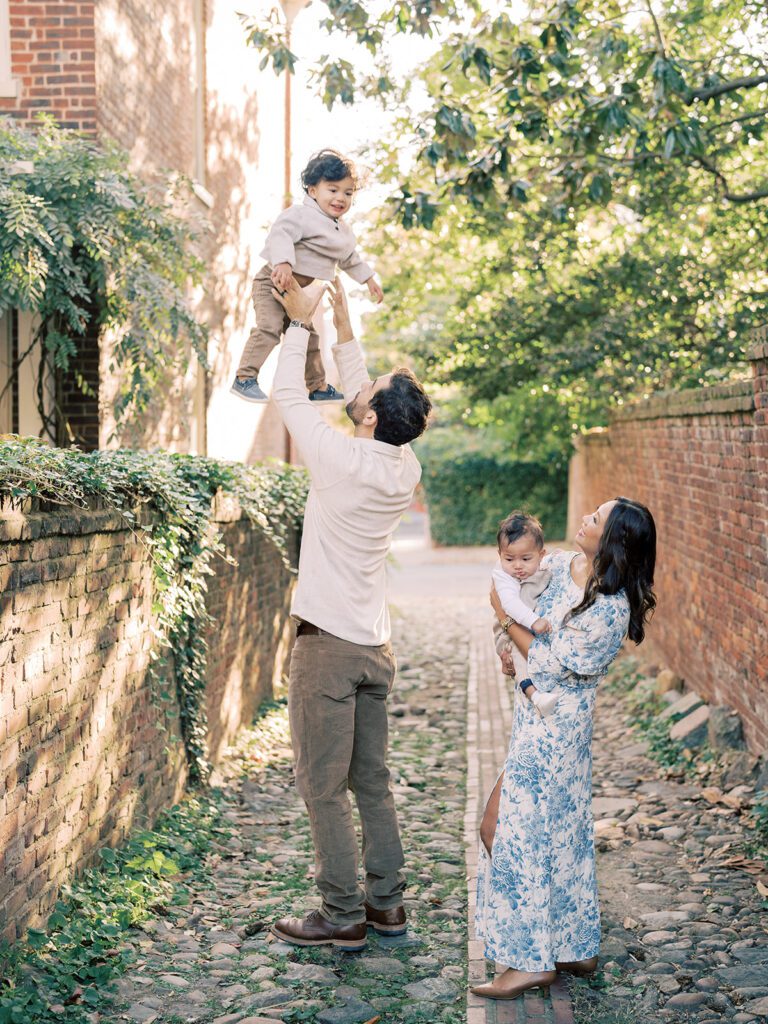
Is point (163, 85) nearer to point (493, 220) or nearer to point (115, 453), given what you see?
point (493, 220)

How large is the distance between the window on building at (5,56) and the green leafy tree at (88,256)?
343 mm

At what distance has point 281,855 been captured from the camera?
6.29 m

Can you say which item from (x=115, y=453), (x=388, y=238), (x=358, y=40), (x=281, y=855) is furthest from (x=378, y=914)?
(x=388, y=238)

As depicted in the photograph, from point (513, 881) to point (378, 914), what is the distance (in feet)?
3.06

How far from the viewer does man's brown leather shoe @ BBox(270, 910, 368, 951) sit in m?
4.81

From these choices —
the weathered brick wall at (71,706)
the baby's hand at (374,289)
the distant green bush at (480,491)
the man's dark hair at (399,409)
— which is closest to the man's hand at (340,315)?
the baby's hand at (374,289)

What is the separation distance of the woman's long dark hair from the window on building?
6.84 metres

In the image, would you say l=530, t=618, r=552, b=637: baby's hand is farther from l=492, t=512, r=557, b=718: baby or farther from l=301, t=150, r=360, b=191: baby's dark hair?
l=301, t=150, r=360, b=191: baby's dark hair

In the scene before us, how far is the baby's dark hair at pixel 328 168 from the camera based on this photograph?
16.0ft

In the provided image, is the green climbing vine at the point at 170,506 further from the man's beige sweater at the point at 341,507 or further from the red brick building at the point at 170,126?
the red brick building at the point at 170,126

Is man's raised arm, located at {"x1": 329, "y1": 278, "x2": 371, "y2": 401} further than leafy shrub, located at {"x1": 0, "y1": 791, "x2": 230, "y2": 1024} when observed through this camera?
Yes

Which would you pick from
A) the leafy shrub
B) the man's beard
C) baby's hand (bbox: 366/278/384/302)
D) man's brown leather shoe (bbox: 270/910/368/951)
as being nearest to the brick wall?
baby's hand (bbox: 366/278/384/302)

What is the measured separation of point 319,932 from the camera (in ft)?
15.9

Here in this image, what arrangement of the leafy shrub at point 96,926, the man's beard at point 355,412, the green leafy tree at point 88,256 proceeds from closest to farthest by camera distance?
the leafy shrub at point 96,926, the man's beard at point 355,412, the green leafy tree at point 88,256
